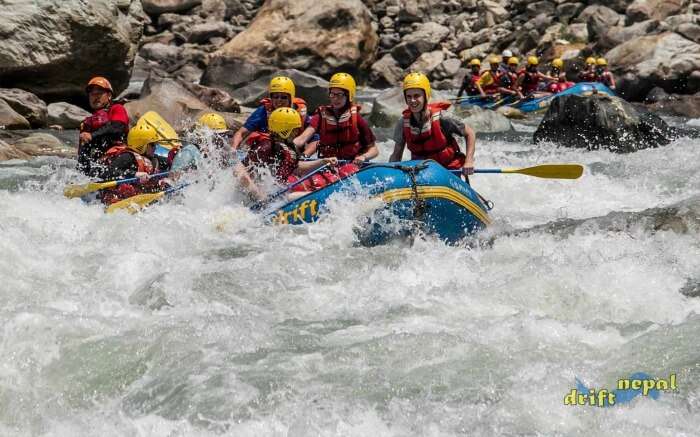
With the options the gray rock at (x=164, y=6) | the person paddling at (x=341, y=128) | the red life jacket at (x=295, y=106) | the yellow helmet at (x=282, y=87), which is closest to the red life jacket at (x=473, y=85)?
the red life jacket at (x=295, y=106)

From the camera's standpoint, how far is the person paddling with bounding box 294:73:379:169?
8.12m

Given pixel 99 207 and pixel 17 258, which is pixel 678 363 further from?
pixel 99 207

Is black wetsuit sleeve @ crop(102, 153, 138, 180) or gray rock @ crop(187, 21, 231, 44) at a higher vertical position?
black wetsuit sleeve @ crop(102, 153, 138, 180)

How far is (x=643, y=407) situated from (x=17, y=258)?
4.38 metres

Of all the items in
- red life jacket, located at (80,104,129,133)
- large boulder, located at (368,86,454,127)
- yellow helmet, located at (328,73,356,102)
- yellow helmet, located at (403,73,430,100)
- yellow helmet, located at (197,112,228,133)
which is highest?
yellow helmet, located at (403,73,430,100)

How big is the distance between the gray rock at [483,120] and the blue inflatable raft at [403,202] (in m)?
8.13

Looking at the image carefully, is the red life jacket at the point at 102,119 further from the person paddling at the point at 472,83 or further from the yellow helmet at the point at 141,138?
the person paddling at the point at 472,83

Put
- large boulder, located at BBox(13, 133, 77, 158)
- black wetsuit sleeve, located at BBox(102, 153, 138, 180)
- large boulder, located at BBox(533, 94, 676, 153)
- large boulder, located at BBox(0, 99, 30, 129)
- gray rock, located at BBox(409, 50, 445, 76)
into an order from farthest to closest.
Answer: gray rock, located at BBox(409, 50, 445, 76), large boulder, located at BBox(0, 99, 30, 129), large boulder, located at BBox(533, 94, 676, 153), large boulder, located at BBox(13, 133, 77, 158), black wetsuit sleeve, located at BBox(102, 153, 138, 180)

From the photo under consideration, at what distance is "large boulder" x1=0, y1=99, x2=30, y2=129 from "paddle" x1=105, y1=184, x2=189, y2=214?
5.68 m

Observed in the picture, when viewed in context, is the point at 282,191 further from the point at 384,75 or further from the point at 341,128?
the point at 384,75

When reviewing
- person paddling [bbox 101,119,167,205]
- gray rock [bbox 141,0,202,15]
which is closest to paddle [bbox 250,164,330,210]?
person paddling [bbox 101,119,167,205]

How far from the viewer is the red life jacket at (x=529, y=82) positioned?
61.8 feet

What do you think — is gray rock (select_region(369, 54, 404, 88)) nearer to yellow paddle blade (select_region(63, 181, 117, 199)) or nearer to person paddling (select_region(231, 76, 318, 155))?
person paddling (select_region(231, 76, 318, 155))

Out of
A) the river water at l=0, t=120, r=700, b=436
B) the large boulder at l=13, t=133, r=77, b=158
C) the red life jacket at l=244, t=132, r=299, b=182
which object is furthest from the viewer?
the large boulder at l=13, t=133, r=77, b=158
